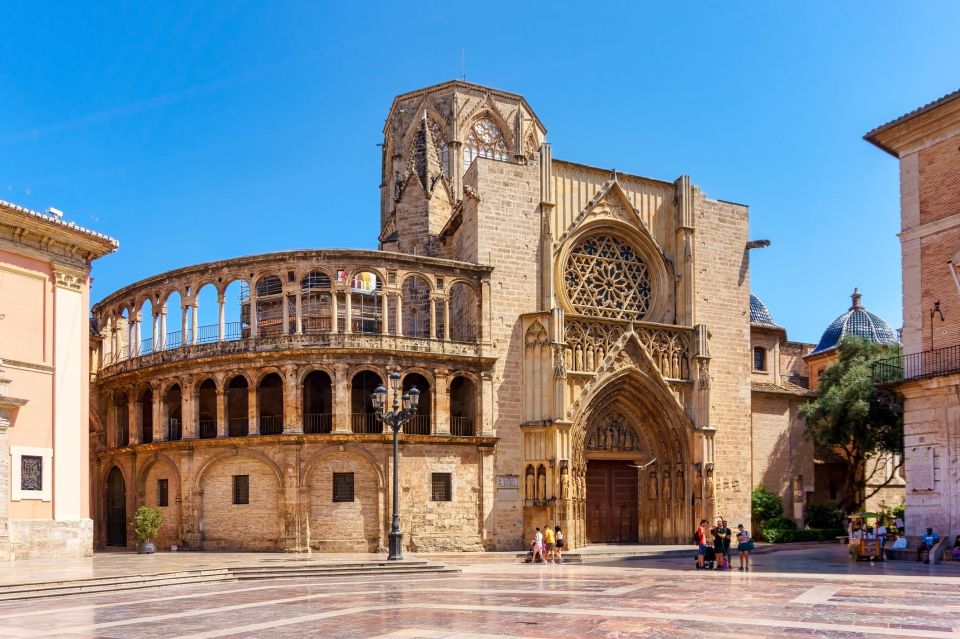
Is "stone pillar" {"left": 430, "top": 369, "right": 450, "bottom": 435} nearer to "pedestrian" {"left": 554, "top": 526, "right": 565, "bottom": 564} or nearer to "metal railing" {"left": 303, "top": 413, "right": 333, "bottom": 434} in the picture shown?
"metal railing" {"left": 303, "top": 413, "right": 333, "bottom": 434}

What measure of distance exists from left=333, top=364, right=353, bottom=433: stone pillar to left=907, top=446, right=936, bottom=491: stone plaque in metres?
16.6

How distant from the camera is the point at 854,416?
128ft

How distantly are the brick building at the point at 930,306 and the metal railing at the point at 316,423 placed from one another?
18.1m

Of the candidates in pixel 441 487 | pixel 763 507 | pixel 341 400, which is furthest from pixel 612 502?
pixel 341 400

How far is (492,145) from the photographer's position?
44.9 meters

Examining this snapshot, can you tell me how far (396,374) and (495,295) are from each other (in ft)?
28.4

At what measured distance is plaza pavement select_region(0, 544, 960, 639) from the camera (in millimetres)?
13633

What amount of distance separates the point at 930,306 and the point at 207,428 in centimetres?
2381

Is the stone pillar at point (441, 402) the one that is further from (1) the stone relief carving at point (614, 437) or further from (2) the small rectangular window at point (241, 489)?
(2) the small rectangular window at point (241, 489)

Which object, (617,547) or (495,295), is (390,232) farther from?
(617,547)

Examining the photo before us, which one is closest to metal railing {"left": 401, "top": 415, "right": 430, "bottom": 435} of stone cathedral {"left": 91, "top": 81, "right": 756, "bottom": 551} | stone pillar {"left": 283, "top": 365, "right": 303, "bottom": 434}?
stone cathedral {"left": 91, "top": 81, "right": 756, "bottom": 551}

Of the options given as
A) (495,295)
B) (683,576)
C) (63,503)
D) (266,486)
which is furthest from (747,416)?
(63,503)

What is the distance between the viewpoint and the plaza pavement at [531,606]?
1363 cm

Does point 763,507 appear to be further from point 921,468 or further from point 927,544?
point 927,544
